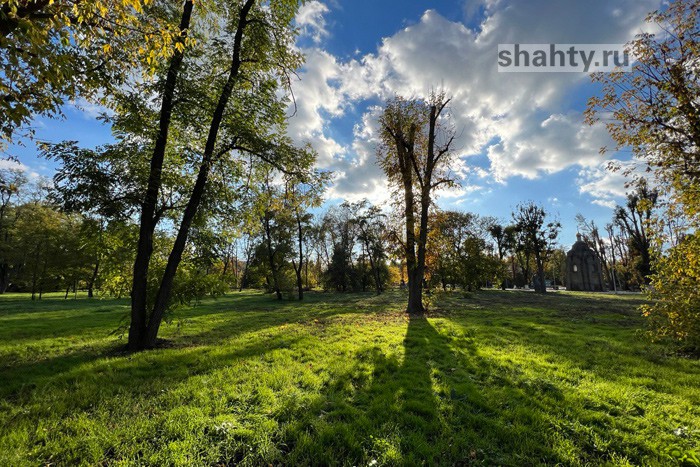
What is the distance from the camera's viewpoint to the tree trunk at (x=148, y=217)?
29.5ft

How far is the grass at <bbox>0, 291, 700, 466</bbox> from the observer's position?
149 inches

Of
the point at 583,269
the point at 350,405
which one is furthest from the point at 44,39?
the point at 583,269

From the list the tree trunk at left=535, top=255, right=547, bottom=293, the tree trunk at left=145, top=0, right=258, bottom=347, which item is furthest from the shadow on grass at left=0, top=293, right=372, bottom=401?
the tree trunk at left=535, top=255, right=547, bottom=293

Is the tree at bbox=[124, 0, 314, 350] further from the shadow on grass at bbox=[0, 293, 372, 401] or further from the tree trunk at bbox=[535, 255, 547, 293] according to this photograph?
the tree trunk at bbox=[535, 255, 547, 293]

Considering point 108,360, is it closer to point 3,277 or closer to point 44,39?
point 44,39

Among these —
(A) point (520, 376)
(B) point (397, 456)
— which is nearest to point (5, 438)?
(B) point (397, 456)

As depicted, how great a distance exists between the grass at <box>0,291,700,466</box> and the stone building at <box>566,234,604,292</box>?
2423 inches

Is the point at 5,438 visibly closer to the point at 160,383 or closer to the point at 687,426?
the point at 160,383

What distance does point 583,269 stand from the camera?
5788 cm

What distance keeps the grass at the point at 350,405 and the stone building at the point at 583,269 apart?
61551mm

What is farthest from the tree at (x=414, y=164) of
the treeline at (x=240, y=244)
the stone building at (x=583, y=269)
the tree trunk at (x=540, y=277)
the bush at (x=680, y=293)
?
the stone building at (x=583, y=269)

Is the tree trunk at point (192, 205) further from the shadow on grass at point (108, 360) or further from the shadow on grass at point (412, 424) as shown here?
the shadow on grass at point (412, 424)

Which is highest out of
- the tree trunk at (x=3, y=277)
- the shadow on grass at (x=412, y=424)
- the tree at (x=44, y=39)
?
the tree at (x=44, y=39)

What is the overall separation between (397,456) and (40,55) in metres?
6.78
